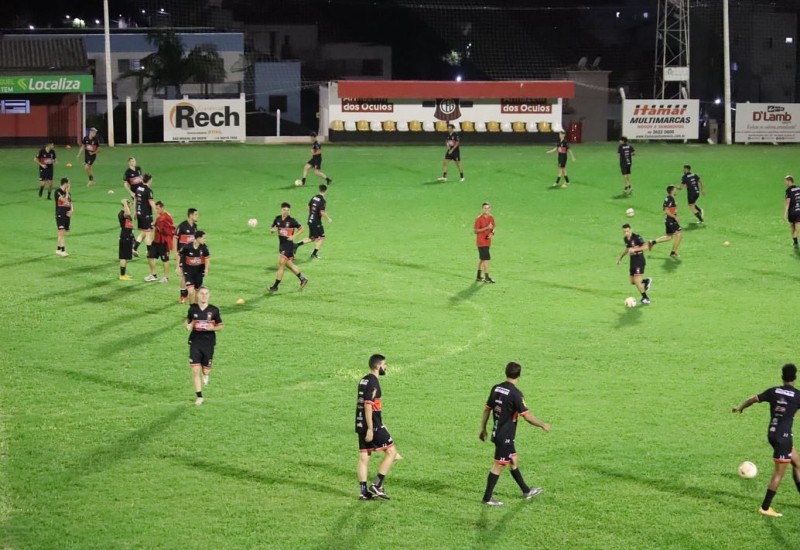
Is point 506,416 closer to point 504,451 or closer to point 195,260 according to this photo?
point 504,451

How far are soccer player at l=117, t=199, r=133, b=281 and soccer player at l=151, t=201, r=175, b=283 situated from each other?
62 centimetres

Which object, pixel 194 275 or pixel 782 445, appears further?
pixel 194 275

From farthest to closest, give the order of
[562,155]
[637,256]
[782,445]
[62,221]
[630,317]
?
[562,155] < [62,221] < [637,256] < [630,317] < [782,445]

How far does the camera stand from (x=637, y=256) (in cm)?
2739

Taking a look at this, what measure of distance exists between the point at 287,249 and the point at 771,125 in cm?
4122

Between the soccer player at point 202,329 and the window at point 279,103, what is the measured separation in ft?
220

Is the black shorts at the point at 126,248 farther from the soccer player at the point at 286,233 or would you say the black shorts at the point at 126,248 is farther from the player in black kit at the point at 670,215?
the player in black kit at the point at 670,215

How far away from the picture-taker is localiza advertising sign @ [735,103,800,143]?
197 ft

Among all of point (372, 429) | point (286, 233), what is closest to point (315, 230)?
point (286, 233)

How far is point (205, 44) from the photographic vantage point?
82625mm

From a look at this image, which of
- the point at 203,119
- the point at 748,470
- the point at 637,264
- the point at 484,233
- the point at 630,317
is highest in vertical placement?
the point at 203,119

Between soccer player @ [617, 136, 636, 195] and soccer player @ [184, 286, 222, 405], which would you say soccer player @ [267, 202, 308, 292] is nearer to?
soccer player @ [184, 286, 222, 405]

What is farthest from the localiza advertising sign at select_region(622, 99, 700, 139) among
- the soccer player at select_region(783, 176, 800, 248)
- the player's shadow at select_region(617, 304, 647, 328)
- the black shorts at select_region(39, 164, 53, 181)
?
the player's shadow at select_region(617, 304, 647, 328)

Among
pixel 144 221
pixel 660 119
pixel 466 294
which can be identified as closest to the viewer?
pixel 466 294
